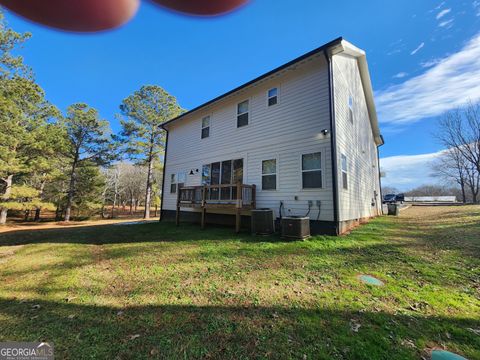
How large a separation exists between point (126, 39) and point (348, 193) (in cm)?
865

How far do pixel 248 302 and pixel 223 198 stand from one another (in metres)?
6.31

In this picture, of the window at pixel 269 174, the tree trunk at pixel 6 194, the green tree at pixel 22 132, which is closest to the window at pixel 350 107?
the window at pixel 269 174

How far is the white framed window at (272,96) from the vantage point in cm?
884

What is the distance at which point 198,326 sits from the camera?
2654mm

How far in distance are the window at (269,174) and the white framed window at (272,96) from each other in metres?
2.37

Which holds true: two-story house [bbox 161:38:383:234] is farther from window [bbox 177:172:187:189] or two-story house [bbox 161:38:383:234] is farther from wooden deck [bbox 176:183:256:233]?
window [bbox 177:172:187:189]

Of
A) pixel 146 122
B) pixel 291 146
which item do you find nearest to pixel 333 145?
pixel 291 146

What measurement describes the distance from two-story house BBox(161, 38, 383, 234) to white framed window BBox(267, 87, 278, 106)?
0.04m

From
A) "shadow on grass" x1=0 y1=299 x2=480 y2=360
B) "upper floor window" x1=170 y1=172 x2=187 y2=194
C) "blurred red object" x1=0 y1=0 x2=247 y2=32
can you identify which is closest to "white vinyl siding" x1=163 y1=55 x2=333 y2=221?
"upper floor window" x1=170 y1=172 x2=187 y2=194

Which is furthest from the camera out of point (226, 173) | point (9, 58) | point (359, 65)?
point (9, 58)

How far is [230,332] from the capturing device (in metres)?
2.54

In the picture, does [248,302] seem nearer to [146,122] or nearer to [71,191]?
[146,122]

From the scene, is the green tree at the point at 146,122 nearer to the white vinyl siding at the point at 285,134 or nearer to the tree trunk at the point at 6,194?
the tree trunk at the point at 6,194

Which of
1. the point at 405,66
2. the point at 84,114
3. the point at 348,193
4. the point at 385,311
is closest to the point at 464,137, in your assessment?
the point at 405,66
